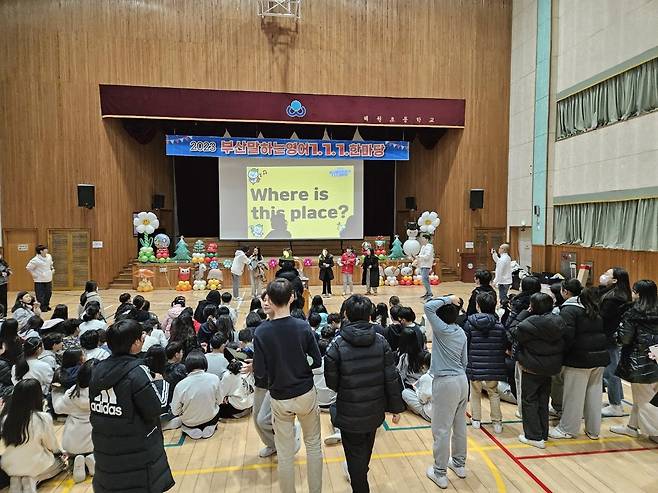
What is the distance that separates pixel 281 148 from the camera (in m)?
13.9

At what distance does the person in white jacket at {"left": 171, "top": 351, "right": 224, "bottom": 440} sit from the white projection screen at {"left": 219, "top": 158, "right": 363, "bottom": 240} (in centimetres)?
1043

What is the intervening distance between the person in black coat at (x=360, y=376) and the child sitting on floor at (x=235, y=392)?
1.79 meters

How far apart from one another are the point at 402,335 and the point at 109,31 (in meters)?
12.7

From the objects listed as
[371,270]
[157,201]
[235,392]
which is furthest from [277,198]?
[235,392]

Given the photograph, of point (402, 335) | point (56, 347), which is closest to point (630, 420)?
point (402, 335)

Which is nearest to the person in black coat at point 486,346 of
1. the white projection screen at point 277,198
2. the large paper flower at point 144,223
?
the white projection screen at point 277,198

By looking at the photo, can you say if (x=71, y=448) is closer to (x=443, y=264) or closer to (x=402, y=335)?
(x=402, y=335)

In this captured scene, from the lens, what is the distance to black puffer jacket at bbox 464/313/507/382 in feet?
12.3

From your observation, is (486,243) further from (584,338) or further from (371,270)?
(584,338)

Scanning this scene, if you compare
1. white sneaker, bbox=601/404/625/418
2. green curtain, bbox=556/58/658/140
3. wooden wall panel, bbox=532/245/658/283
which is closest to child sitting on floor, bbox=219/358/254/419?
white sneaker, bbox=601/404/625/418

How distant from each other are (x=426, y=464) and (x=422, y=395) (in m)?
0.89

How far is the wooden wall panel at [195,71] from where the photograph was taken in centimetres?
1223

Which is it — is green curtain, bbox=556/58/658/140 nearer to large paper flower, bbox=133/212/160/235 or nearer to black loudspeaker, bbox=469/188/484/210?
black loudspeaker, bbox=469/188/484/210

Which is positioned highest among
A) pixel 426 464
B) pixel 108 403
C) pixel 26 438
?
pixel 108 403
